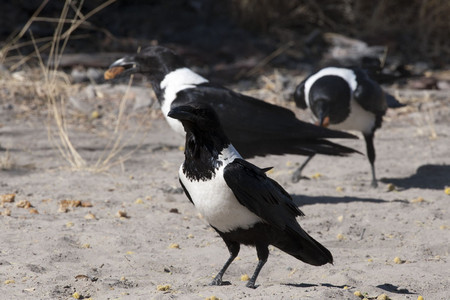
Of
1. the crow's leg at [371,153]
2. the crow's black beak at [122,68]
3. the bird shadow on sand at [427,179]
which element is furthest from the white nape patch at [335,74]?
the crow's black beak at [122,68]

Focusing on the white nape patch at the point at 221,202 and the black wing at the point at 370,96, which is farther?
the black wing at the point at 370,96

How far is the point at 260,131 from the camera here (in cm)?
528

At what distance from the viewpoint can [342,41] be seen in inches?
414

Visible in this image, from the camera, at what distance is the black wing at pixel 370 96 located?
5988mm

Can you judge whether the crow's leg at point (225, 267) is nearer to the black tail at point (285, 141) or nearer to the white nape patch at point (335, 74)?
the black tail at point (285, 141)

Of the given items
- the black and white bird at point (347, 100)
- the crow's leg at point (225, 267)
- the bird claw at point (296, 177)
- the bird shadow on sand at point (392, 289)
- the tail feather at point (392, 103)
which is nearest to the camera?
the bird shadow on sand at point (392, 289)

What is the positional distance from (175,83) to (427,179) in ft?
7.68

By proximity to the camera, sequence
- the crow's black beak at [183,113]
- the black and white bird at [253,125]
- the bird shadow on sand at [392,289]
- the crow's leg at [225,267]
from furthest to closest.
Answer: the black and white bird at [253,125]
the crow's leg at [225,267]
the bird shadow on sand at [392,289]
the crow's black beak at [183,113]

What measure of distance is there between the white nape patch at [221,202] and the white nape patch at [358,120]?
9.83 ft

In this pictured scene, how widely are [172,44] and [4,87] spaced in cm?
280

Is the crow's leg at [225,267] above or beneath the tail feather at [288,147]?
beneath

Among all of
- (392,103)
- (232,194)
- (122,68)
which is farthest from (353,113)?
(232,194)

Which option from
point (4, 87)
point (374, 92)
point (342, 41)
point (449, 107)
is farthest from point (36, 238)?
point (342, 41)

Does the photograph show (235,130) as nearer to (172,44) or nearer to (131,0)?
(172,44)
